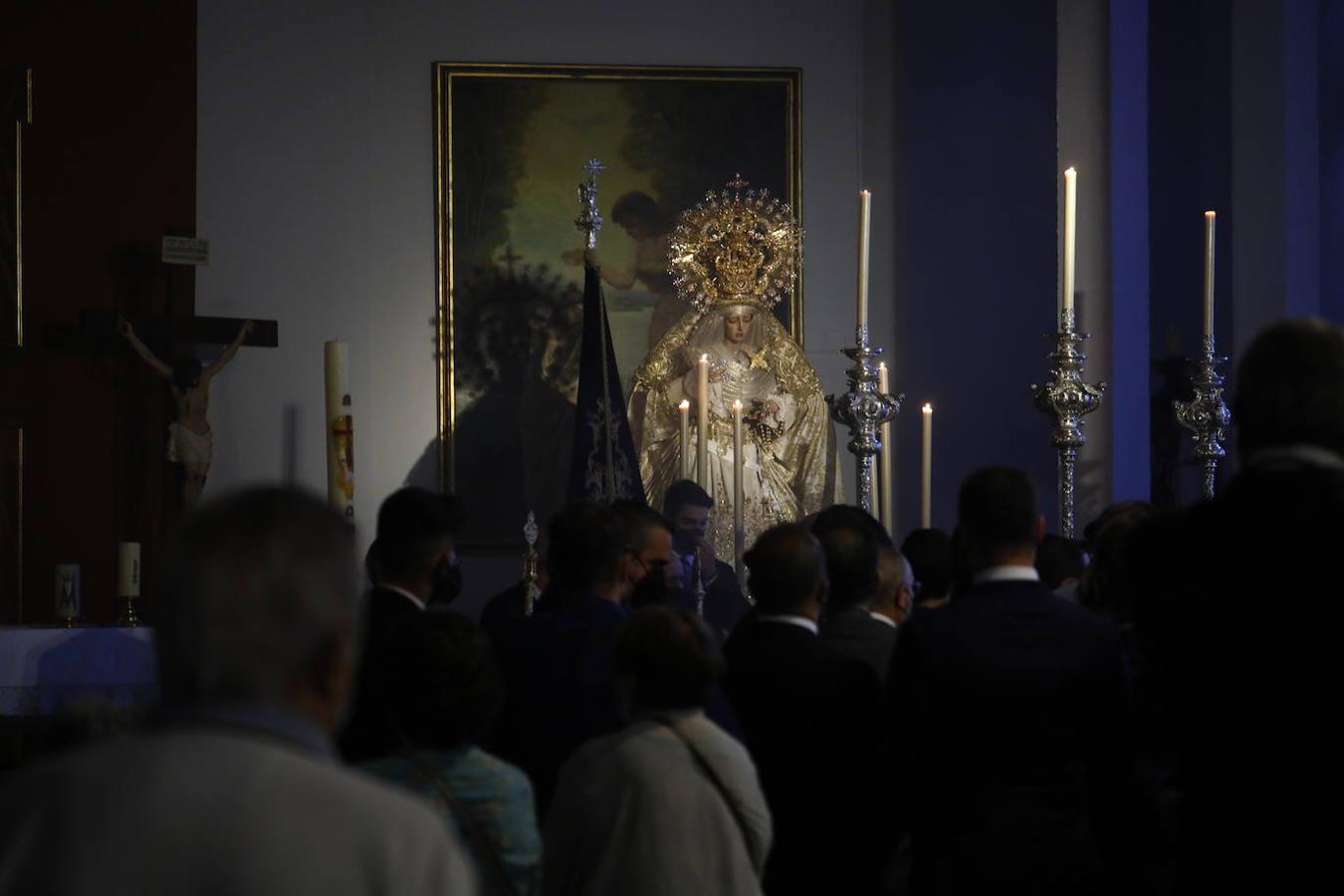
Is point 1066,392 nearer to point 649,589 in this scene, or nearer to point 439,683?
point 649,589

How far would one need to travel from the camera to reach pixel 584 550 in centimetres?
411

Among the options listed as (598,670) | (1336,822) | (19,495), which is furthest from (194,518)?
(19,495)

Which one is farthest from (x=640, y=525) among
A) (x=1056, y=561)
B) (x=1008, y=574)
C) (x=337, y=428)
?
(x=337, y=428)

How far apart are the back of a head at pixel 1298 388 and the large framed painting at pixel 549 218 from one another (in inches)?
332

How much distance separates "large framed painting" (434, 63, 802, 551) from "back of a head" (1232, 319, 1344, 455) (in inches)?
332

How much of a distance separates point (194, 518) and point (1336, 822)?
167 cm

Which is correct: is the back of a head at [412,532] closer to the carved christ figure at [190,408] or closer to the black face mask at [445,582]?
the black face mask at [445,582]

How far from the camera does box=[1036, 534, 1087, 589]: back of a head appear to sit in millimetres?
5520

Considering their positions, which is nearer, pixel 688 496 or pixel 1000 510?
pixel 1000 510

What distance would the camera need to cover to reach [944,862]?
3.77 m

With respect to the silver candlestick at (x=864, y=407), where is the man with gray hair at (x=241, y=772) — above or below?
below

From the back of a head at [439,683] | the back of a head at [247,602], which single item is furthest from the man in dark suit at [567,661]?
the back of a head at [247,602]

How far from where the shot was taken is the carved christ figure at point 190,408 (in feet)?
32.6

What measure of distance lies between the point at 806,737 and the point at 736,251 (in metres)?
6.31
